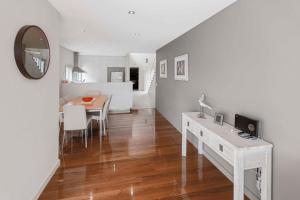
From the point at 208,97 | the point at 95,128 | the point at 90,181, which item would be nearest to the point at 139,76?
the point at 95,128

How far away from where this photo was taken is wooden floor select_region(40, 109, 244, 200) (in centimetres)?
204

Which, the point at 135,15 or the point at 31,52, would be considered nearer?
the point at 31,52

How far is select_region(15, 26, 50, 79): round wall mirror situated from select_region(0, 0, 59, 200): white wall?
0.04m

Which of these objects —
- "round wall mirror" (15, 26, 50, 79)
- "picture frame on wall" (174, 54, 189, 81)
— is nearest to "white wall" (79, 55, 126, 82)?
"picture frame on wall" (174, 54, 189, 81)

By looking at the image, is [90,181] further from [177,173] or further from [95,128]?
[95,128]

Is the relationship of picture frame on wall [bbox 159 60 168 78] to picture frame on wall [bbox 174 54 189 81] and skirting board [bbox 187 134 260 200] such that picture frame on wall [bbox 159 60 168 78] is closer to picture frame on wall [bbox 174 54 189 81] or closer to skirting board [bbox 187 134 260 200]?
picture frame on wall [bbox 174 54 189 81]

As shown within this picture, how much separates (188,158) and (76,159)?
1.85 m

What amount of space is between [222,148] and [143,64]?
8059mm

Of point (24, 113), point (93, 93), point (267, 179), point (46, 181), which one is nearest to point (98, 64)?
point (93, 93)

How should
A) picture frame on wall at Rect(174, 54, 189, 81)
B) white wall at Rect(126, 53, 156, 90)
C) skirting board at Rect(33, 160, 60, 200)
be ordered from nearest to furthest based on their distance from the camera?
skirting board at Rect(33, 160, 60, 200)
picture frame on wall at Rect(174, 54, 189, 81)
white wall at Rect(126, 53, 156, 90)

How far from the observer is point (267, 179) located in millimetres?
1653

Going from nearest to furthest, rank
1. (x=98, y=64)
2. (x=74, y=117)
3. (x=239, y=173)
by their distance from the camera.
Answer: (x=239, y=173) < (x=74, y=117) < (x=98, y=64)

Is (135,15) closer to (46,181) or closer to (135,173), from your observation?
(135,173)

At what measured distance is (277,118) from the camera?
5.37 ft
